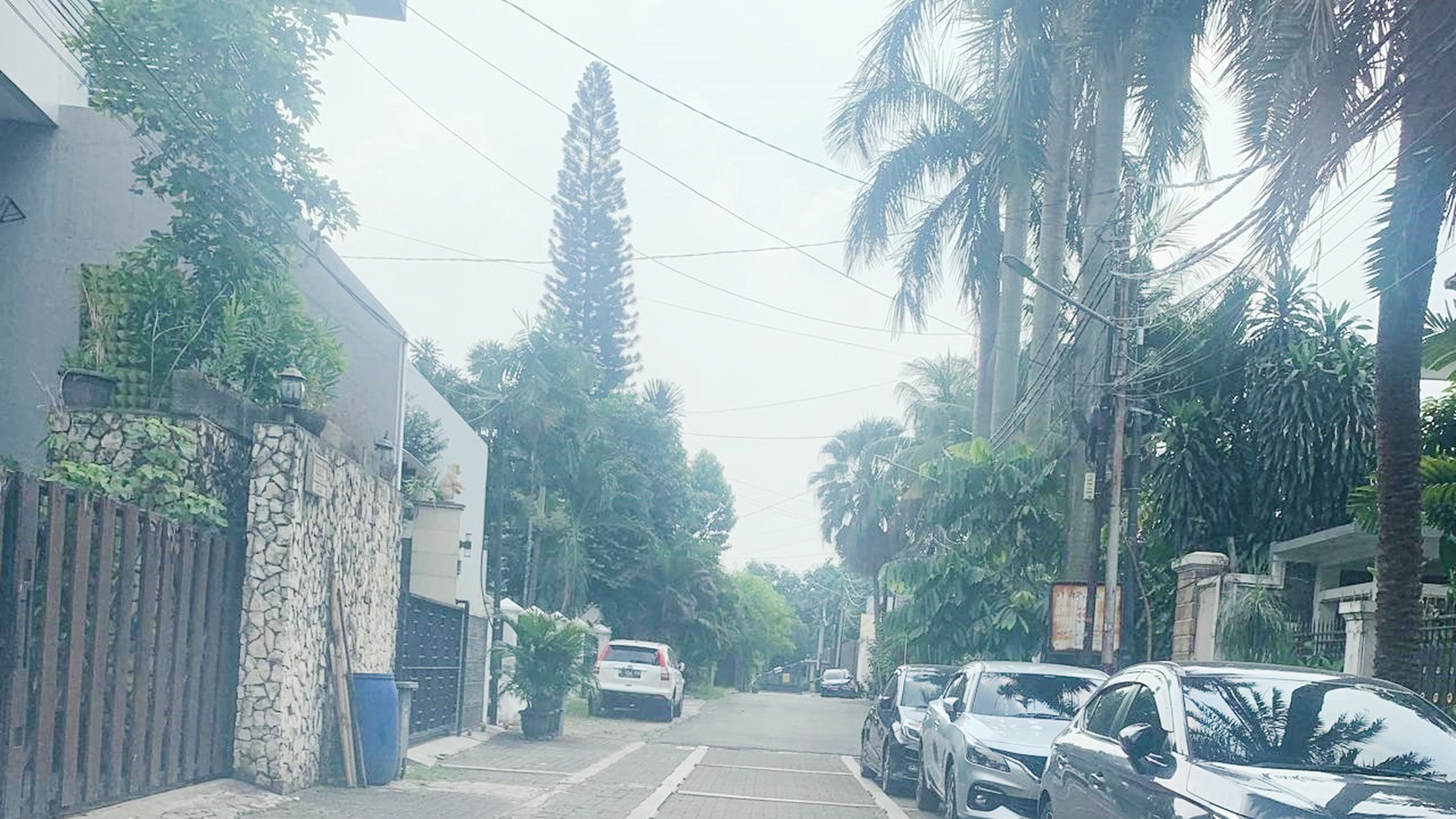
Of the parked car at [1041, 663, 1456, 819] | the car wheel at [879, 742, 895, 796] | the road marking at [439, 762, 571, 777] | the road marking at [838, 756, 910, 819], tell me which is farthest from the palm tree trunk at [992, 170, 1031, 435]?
the parked car at [1041, 663, 1456, 819]

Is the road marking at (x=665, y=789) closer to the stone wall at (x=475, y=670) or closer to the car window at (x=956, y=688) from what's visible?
the car window at (x=956, y=688)

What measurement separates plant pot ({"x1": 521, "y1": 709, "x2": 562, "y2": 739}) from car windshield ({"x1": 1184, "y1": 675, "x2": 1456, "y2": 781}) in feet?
57.1

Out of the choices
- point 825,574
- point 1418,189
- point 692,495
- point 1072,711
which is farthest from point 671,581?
point 825,574

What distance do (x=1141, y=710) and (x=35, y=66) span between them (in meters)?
16.2

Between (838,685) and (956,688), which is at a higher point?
(956,688)

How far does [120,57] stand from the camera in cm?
1446

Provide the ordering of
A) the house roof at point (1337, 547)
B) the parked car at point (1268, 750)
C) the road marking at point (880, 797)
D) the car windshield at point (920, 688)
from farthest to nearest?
the car windshield at point (920, 688)
the house roof at point (1337, 547)
the road marking at point (880, 797)
the parked car at point (1268, 750)

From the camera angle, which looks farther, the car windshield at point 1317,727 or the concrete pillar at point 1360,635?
the concrete pillar at point 1360,635

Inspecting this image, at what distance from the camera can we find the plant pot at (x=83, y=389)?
12672 millimetres

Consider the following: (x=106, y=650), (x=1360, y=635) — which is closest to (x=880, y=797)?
(x=1360, y=635)

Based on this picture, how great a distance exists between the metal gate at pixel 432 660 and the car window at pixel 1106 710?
10.8m

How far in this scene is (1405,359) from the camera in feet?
36.8

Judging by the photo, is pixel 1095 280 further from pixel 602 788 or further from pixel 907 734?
pixel 602 788

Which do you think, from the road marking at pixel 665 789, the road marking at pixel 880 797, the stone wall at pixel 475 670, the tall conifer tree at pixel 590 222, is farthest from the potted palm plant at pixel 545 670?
the tall conifer tree at pixel 590 222
